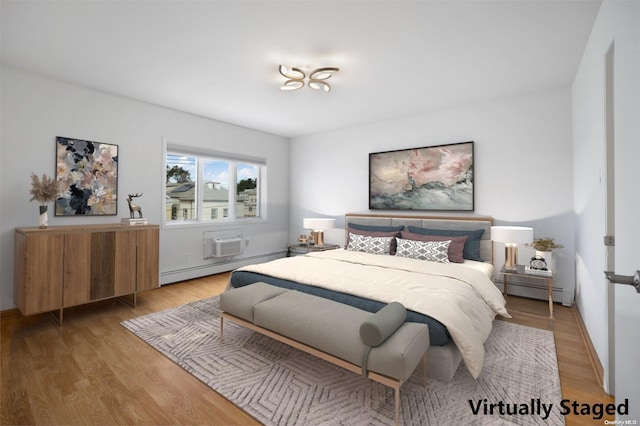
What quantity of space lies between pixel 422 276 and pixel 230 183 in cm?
386

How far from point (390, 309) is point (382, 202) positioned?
10.1 feet

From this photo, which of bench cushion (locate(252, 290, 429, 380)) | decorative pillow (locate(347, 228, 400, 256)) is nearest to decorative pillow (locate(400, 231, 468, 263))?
decorative pillow (locate(347, 228, 400, 256))

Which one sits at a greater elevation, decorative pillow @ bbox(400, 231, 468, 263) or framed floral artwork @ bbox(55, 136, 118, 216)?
framed floral artwork @ bbox(55, 136, 118, 216)

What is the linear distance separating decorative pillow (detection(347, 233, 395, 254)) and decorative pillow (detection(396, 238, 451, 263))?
21 centimetres

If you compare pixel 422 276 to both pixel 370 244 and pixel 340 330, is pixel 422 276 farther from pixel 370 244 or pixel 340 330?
pixel 370 244

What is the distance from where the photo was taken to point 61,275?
2.91 m

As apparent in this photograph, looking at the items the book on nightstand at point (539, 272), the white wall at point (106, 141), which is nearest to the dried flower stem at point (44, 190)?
the white wall at point (106, 141)

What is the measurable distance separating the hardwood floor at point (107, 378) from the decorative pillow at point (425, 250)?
0.99 m

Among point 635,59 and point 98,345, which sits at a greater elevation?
point 635,59

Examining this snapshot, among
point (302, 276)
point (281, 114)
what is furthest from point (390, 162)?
point (302, 276)

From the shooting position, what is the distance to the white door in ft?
3.09

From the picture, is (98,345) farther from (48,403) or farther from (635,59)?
(635,59)

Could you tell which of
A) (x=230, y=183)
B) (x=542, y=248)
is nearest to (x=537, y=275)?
(x=542, y=248)

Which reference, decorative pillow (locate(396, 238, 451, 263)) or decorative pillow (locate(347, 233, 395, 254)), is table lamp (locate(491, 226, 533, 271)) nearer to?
decorative pillow (locate(396, 238, 451, 263))
